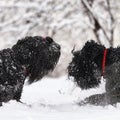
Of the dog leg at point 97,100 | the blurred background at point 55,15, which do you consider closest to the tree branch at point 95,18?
the blurred background at point 55,15

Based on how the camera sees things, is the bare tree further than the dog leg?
Yes

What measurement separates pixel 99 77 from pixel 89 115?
148 cm

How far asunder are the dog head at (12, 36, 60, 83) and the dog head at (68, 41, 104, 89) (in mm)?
313

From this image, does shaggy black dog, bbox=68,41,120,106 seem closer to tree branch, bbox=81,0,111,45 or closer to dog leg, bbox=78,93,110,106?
dog leg, bbox=78,93,110,106

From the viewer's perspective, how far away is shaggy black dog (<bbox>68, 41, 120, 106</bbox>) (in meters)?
6.48

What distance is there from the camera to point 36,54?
6.61 meters

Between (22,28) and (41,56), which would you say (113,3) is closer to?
(22,28)

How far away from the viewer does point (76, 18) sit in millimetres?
15578

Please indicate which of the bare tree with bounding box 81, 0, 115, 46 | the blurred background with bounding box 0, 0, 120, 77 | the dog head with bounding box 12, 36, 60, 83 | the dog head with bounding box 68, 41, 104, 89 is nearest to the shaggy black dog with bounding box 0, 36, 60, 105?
the dog head with bounding box 12, 36, 60, 83

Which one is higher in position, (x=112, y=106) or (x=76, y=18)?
(x=76, y=18)

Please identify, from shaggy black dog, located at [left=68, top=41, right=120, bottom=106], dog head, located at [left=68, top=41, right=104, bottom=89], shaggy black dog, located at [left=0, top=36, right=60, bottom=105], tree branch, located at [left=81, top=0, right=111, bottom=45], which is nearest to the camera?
shaggy black dog, located at [left=0, top=36, right=60, bottom=105]

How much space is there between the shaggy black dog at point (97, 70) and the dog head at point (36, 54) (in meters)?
0.32

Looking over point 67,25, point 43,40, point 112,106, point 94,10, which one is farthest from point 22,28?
point 112,106

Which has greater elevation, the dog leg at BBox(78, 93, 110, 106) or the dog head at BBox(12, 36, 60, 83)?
the dog head at BBox(12, 36, 60, 83)
